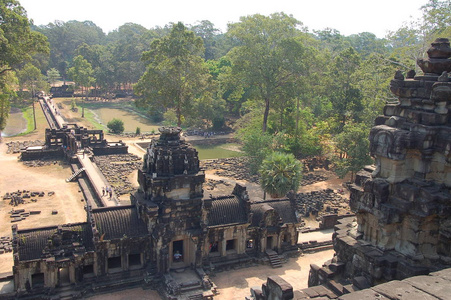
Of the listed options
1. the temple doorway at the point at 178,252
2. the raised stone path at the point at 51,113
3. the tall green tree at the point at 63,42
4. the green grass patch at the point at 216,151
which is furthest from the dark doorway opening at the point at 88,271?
the tall green tree at the point at 63,42

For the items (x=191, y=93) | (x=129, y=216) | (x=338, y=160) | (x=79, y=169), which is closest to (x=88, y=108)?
(x=191, y=93)

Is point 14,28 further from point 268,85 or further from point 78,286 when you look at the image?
point 78,286

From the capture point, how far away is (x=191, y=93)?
5194cm

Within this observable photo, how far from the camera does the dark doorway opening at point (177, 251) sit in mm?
22514

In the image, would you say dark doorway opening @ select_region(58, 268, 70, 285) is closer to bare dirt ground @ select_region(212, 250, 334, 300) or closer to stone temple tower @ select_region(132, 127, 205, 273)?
stone temple tower @ select_region(132, 127, 205, 273)

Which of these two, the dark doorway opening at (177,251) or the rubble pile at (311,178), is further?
the rubble pile at (311,178)

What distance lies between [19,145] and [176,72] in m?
21.8

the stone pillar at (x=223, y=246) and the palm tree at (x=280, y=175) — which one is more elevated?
the palm tree at (x=280, y=175)

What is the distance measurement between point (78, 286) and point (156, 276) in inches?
148

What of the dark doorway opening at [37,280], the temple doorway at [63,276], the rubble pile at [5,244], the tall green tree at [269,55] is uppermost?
the tall green tree at [269,55]

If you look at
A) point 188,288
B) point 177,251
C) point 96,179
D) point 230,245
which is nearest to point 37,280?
point 177,251

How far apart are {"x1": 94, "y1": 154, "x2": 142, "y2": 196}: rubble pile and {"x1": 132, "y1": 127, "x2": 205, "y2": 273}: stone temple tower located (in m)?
15.0

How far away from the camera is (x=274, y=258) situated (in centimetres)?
2391

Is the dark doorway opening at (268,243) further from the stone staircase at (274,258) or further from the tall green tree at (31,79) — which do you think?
Answer: the tall green tree at (31,79)
